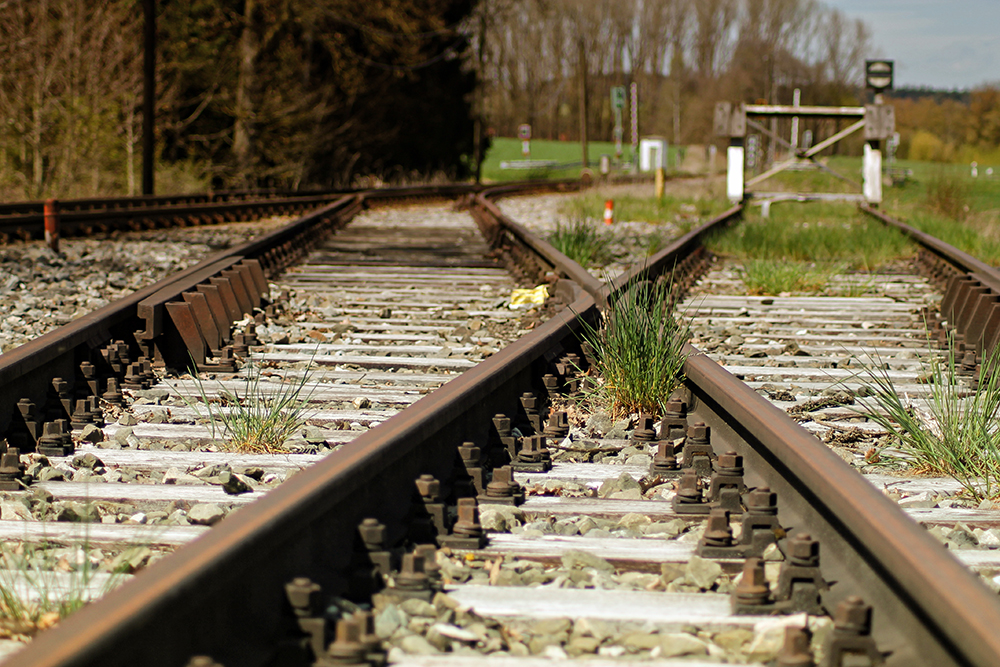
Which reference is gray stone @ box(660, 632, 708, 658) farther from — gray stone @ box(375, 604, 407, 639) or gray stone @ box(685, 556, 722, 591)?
gray stone @ box(375, 604, 407, 639)

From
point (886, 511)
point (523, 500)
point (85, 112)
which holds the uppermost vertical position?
point (85, 112)

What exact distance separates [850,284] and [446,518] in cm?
600

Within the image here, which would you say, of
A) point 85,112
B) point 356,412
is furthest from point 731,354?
point 85,112

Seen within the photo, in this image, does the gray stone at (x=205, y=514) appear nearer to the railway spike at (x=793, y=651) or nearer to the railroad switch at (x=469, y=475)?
the railroad switch at (x=469, y=475)

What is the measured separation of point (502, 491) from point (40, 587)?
1.20 metres

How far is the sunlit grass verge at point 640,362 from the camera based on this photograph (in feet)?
12.7

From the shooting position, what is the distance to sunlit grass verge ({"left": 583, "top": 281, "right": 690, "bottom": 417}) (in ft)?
12.7

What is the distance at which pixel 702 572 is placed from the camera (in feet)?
7.50

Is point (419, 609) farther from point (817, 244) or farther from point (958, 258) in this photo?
point (817, 244)

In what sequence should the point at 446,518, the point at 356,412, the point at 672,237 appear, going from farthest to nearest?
the point at 672,237
the point at 356,412
the point at 446,518

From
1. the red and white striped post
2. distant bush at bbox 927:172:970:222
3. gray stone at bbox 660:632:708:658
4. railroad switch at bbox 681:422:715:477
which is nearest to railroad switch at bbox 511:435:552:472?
railroad switch at bbox 681:422:715:477

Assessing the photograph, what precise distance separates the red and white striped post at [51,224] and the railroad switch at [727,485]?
8953mm

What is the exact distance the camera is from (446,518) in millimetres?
2588

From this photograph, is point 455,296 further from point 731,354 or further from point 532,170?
point 532,170
